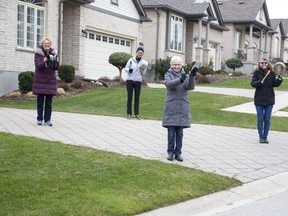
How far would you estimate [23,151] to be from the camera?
764 cm

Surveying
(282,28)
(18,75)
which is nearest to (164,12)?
(18,75)

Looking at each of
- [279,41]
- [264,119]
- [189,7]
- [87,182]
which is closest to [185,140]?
[264,119]

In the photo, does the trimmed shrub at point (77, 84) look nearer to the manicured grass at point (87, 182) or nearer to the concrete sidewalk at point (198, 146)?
the concrete sidewalk at point (198, 146)

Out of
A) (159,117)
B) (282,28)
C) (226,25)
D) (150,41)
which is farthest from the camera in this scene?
(282,28)

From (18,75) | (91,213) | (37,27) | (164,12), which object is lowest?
(91,213)

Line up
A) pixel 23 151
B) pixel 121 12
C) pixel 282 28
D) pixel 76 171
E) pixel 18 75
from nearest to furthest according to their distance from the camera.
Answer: pixel 76 171, pixel 23 151, pixel 18 75, pixel 121 12, pixel 282 28

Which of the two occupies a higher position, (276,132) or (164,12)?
(164,12)

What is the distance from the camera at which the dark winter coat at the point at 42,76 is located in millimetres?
10734

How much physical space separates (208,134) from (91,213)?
261 inches

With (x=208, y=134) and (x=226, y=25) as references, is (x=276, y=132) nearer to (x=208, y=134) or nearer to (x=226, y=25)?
(x=208, y=134)

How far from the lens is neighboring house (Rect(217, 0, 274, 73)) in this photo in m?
40.9

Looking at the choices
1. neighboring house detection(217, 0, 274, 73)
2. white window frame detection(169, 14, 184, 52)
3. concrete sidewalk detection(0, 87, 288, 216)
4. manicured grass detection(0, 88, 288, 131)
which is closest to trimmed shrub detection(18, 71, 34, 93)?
manicured grass detection(0, 88, 288, 131)

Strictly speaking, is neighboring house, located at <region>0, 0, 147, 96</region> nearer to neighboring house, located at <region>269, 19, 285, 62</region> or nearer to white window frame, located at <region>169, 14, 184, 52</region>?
white window frame, located at <region>169, 14, 184, 52</region>

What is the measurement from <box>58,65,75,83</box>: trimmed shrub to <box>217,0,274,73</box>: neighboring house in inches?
891
